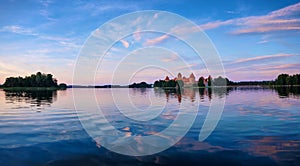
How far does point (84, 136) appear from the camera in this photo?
52.2 ft

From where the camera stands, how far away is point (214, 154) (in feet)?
37.9

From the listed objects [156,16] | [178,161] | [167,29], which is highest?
[156,16]

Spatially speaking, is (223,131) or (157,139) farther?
(223,131)

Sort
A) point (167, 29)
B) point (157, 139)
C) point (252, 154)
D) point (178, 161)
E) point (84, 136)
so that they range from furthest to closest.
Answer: point (167, 29) < point (84, 136) < point (157, 139) < point (252, 154) < point (178, 161)

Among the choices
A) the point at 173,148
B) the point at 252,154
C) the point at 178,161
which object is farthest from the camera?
the point at 173,148

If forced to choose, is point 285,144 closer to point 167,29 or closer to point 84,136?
point 84,136

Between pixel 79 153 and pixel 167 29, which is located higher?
pixel 167 29

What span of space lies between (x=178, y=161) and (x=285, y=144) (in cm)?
672

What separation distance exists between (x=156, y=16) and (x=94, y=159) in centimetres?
1605

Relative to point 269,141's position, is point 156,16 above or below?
above

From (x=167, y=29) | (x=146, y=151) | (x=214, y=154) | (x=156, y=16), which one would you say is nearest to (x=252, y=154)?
(x=214, y=154)

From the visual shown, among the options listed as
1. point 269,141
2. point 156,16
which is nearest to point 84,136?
point 269,141

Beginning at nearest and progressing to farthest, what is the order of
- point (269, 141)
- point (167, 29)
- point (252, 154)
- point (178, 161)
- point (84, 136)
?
point (178, 161), point (252, 154), point (269, 141), point (84, 136), point (167, 29)

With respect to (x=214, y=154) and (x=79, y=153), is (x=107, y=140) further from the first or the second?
(x=214, y=154)
